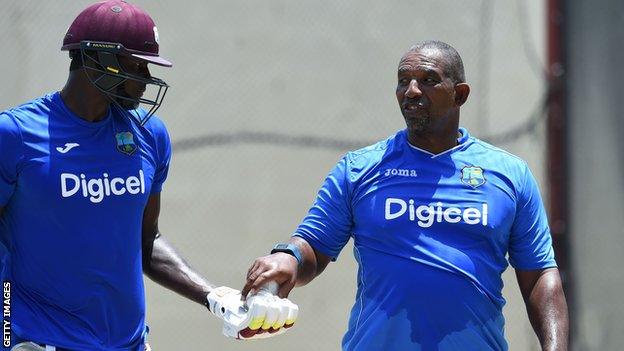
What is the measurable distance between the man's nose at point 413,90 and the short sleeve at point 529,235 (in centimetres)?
51

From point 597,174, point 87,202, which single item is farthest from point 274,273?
point 597,174

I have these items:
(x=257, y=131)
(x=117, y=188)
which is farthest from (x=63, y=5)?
(x=117, y=188)

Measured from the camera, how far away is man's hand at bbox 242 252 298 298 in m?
3.37

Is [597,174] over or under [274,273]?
under

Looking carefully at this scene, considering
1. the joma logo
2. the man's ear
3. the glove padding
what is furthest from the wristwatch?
the man's ear

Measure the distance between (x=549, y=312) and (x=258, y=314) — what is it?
1.04 meters

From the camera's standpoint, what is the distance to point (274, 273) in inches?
133

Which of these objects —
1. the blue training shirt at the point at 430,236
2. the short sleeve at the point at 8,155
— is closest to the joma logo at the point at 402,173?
the blue training shirt at the point at 430,236

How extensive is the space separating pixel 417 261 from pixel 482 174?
41 centimetres

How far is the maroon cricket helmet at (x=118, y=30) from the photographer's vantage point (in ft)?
11.9

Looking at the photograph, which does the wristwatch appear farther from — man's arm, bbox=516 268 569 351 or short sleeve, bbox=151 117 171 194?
man's arm, bbox=516 268 569 351

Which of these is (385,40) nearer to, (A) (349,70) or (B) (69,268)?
(A) (349,70)

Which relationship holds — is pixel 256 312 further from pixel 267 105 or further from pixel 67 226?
pixel 267 105

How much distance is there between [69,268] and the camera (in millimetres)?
3504
